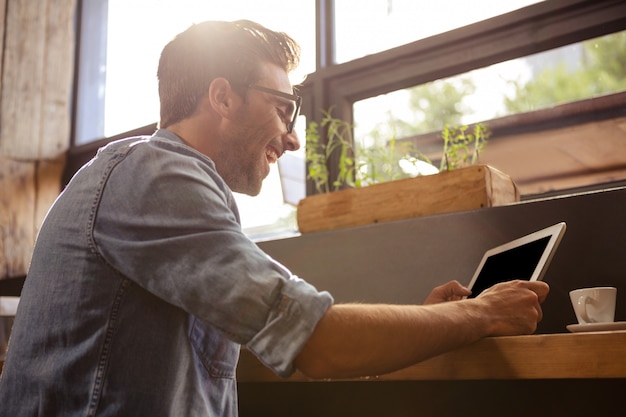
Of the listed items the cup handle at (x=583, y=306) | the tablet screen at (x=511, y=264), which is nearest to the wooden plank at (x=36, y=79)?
the tablet screen at (x=511, y=264)

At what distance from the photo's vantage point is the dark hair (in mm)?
1368

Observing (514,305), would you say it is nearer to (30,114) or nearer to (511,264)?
(511,264)

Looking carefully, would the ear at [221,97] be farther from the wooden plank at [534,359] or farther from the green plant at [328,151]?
the green plant at [328,151]

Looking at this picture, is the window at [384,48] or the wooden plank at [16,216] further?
the wooden plank at [16,216]

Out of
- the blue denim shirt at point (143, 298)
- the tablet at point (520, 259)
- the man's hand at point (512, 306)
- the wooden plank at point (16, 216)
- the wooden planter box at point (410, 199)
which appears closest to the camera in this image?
the blue denim shirt at point (143, 298)

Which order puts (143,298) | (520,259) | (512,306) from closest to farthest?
(143,298) < (512,306) < (520,259)

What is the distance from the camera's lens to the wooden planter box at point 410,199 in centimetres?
175

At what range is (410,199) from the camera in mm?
1872

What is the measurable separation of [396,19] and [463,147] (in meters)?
0.69

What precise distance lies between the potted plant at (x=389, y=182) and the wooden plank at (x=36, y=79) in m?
1.49

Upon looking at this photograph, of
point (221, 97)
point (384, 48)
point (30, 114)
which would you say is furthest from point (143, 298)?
point (30, 114)

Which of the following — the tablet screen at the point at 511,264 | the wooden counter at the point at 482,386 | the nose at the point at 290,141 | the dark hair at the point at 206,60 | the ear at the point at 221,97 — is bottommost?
the wooden counter at the point at 482,386

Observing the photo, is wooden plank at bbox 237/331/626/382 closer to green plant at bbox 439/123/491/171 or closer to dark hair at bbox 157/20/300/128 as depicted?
dark hair at bbox 157/20/300/128

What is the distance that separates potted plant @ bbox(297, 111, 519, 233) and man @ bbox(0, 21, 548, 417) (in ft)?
2.04
